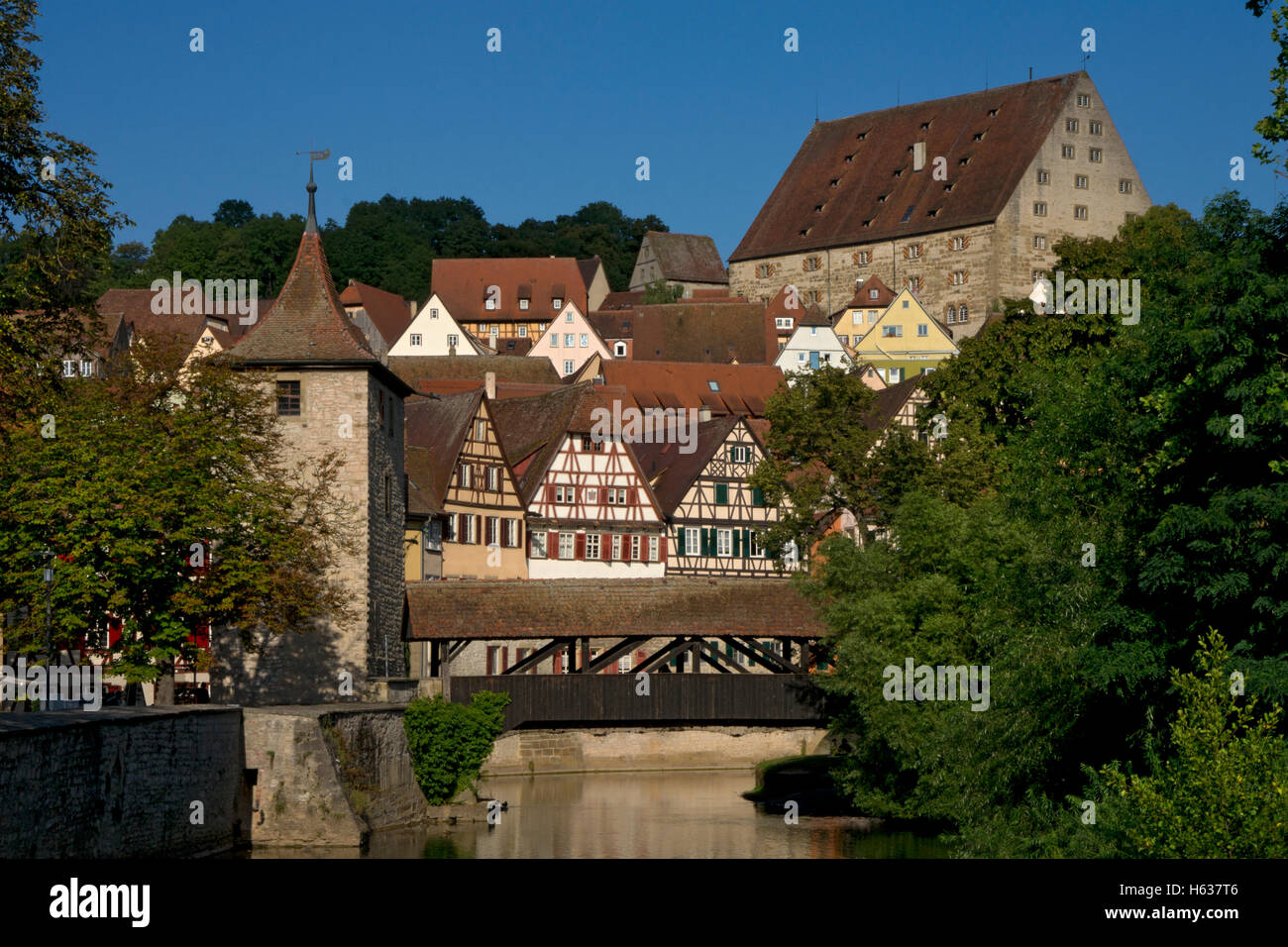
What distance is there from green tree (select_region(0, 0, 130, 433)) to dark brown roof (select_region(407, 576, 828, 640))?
14.2 metres

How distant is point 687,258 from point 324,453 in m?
87.0

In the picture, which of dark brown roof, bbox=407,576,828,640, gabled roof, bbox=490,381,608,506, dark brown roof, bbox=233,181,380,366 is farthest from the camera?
gabled roof, bbox=490,381,608,506

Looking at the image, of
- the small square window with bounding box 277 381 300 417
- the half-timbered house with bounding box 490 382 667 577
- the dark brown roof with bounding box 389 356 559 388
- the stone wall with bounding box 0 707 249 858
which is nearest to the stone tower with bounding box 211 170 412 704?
the small square window with bounding box 277 381 300 417

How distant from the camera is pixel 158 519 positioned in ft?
82.2

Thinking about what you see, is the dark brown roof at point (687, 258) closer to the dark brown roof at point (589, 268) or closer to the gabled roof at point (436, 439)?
the dark brown roof at point (589, 268)

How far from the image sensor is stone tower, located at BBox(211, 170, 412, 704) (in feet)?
96.3

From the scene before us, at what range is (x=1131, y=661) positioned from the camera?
58.1ft

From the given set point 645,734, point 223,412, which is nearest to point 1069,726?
point 223,412

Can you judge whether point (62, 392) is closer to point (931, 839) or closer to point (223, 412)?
point (223, 412)

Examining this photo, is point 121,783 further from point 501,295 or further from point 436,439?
point 501,295

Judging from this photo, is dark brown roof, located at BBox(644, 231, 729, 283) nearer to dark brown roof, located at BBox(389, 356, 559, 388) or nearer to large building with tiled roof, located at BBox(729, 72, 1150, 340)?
large building with tiled roof, located at BBox(729, 72, 1150, 340)

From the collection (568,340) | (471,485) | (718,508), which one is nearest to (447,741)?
(471,485)
